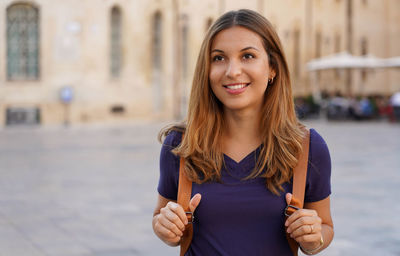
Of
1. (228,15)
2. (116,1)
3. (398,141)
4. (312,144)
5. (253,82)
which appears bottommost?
(398,141)

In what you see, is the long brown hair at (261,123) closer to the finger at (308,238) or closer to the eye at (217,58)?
the eye at (217,58)

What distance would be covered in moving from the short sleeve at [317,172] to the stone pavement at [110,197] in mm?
3320

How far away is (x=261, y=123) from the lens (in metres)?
2.42

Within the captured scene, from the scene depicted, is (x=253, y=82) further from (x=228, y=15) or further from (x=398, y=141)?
(x=398, y=141)

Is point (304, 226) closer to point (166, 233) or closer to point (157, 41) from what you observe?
point (166, 233)

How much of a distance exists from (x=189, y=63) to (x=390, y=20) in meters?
15.2

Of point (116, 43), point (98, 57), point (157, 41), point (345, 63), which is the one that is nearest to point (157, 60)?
point (157, 41)

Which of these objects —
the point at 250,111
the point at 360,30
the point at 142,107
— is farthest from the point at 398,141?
the point at 360,30

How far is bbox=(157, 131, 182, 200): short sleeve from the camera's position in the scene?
2365 mm

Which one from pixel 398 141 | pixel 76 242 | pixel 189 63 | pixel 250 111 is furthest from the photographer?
pixel 189 63

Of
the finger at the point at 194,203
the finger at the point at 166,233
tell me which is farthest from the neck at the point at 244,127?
the finger at the point at 166,233

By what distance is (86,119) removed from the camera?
23172 millimetres

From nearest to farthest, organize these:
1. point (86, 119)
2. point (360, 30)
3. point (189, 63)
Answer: point (86, 119)
point (189, 63)
point (360, 30)

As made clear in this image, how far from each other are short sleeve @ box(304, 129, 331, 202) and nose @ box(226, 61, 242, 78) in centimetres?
35
